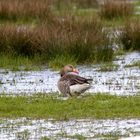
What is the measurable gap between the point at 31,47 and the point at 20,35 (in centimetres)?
46

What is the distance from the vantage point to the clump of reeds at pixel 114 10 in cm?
3064

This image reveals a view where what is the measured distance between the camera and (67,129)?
1204 centimetres

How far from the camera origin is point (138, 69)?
64.7 ft

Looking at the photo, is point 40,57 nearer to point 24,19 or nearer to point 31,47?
point 31,47

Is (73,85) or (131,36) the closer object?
(73,85)

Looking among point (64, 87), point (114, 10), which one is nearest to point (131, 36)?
point (114, 10)

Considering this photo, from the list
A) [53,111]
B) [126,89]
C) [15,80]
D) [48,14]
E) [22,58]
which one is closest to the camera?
[53,111]

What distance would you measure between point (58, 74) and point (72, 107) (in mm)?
5405

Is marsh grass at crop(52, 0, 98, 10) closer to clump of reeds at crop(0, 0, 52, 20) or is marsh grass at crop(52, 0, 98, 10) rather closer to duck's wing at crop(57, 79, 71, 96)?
clump of reeds at crop(0, 0, 52, 20)

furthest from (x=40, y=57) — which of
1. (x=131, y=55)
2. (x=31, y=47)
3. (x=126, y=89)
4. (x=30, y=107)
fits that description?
(x=30, y=107)

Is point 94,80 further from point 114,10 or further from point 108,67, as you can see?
point 114,10

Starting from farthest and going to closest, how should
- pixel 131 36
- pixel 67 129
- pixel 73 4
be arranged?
pixel 73 4 < pixel 131 36 < pixel 67 129

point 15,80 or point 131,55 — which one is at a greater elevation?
point 131,55

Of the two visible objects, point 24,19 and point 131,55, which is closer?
point 131,55
